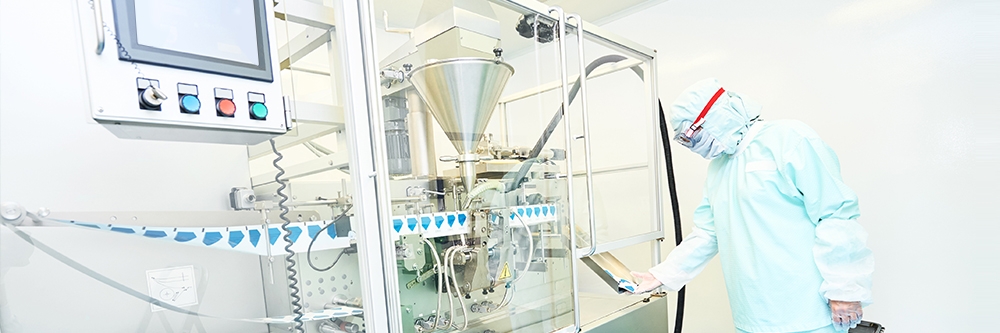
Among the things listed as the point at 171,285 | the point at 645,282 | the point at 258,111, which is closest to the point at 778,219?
the point at 645,282

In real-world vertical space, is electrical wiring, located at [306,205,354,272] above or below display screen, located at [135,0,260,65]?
below

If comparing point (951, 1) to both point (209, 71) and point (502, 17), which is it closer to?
point (502, 17)

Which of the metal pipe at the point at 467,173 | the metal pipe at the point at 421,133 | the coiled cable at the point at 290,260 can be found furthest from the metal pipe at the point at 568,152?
the coiled cable at the point at 290,260

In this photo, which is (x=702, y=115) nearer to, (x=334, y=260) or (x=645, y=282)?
(x=645, y=282)

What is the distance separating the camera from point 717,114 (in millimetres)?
1285

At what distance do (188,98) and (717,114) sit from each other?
1.28 meters

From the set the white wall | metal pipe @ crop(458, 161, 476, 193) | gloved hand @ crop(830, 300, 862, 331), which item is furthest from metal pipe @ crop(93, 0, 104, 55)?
the white wall

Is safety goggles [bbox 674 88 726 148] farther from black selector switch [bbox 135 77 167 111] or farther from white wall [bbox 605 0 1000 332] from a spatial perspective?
black selector switch [bbox 135 77 167 111]

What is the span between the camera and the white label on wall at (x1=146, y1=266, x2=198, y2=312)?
132 cm

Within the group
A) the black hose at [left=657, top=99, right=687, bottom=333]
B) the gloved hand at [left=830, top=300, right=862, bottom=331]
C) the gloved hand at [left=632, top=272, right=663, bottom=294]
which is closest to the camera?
the gloved hand at [left=830, top=300, right=862, bottom=331]

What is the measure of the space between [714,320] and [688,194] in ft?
2.06

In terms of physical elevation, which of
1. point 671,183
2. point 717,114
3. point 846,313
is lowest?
point 846,313

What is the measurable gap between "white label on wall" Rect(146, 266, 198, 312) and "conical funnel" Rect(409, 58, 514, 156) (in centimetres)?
94

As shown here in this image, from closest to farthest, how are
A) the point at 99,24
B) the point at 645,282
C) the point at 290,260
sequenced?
1. the point at 99,24
2. the point at 290,260
3. the point at 645,282
